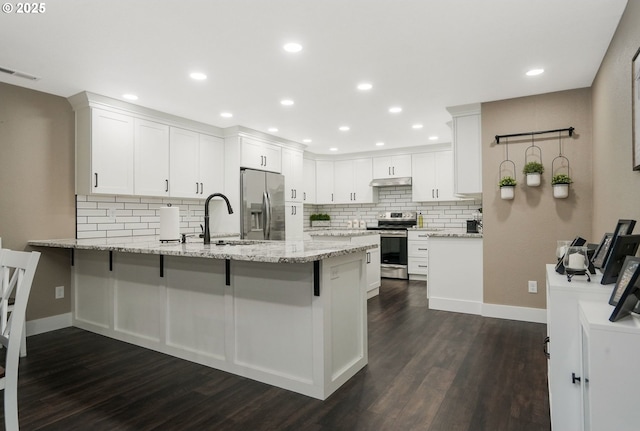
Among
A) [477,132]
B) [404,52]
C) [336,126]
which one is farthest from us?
[336,126]

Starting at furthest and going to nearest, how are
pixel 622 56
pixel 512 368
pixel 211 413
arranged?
pixel 512 368
pixel 622 56
pixel 211 413

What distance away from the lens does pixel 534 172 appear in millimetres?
3830

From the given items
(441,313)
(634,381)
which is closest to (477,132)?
(441,313)

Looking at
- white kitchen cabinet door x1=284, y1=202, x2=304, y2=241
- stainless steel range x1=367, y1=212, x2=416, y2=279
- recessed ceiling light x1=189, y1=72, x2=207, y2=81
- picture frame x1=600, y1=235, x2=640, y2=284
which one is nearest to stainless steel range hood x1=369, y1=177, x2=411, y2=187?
stainless steel range x1=367, y1=212, x2=416, y2=279

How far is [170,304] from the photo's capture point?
9.78 ft

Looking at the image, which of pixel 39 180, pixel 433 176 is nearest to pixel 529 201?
pixel 433 176

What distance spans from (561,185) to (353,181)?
4.18 meters

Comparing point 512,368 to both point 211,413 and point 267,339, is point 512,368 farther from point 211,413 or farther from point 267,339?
point 211,413

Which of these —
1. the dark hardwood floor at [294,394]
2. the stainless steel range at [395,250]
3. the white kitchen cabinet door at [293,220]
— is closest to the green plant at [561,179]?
the dark hardwood floor at [294,394]

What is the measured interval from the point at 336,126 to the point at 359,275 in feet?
10.0

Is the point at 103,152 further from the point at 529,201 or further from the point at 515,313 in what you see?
the point at 515,313

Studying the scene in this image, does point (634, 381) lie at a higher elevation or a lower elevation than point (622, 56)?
lower

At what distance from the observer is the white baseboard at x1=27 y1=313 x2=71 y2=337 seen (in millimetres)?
3608

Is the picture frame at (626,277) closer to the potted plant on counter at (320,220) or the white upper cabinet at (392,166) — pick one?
the white upper cabinet at (392,166)
